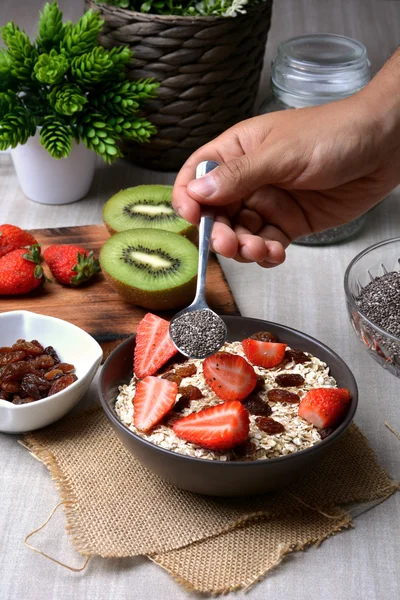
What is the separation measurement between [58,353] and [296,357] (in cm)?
Answer: 38

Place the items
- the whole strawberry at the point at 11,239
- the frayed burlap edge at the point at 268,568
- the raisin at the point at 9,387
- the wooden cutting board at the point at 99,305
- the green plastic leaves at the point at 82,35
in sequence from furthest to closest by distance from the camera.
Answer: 1. the green plastic leaves at the point at 82,35
2. the whole strawberry at the point at 11,239
3. the wooden cutting board at the point at 99,305
4. the raisin at the point at 9,387
5. the frayed burlap edge at the point at 268,568

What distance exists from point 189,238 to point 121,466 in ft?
2.12

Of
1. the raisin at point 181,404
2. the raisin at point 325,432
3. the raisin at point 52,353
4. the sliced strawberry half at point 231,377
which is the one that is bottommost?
the raisin at point 52,353

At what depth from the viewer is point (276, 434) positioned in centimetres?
102

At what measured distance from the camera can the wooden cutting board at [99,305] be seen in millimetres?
1389

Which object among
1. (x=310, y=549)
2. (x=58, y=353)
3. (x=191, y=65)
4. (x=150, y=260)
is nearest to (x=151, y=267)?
(x=150, y=260)

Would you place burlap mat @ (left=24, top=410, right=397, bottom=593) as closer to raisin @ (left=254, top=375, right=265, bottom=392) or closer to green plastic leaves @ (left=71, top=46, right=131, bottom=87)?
raisin @ (left=254, top=375, right=265, bottom=392)

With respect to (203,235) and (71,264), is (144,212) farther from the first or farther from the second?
(203,235)

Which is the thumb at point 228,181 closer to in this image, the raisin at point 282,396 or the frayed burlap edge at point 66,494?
the raisin at point 282,396

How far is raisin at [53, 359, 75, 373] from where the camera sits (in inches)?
47.3

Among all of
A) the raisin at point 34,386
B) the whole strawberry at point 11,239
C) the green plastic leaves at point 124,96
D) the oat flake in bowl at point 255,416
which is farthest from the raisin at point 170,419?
the green plastic leaves at point 124,96

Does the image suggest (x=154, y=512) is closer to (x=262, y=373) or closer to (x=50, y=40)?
(x=262, y=373)

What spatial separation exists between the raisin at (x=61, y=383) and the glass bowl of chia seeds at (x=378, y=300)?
436 mm

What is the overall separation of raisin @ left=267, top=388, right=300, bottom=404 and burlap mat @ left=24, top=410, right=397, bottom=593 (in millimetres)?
107
